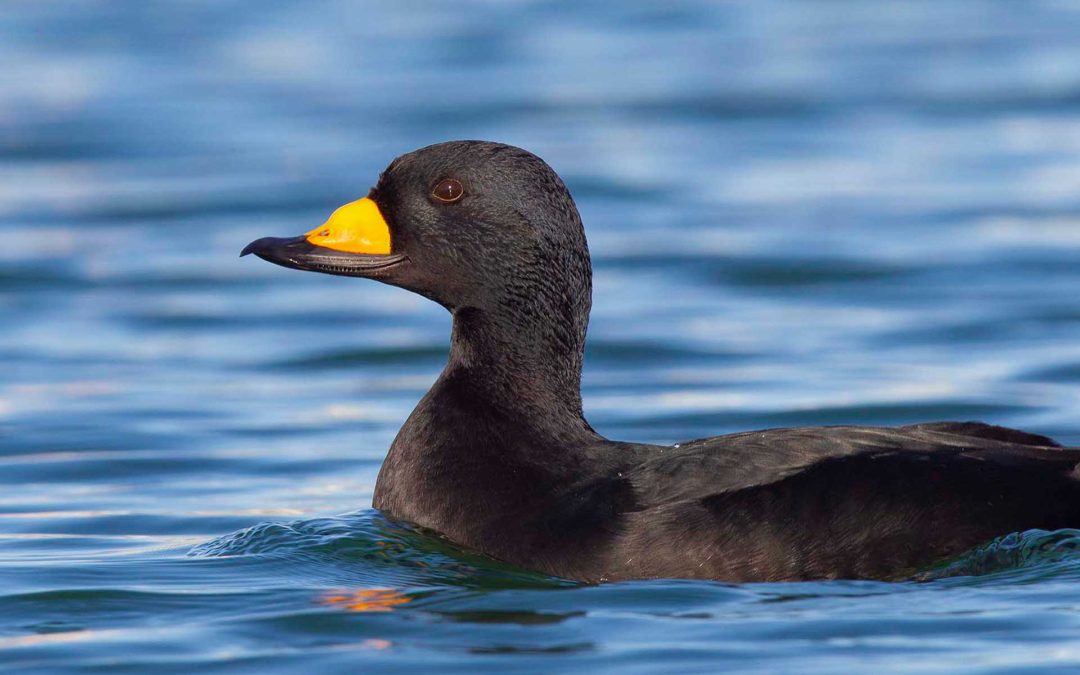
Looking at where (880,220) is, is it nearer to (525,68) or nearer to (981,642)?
(525,68)

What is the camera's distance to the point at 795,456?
6695mm

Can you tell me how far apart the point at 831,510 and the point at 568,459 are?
107 centimetres

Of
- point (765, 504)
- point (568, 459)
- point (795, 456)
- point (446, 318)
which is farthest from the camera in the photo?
point (446, 318)

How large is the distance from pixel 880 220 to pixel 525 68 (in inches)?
216

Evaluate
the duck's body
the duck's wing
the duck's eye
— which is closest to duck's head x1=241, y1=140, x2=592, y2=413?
the duck's eye

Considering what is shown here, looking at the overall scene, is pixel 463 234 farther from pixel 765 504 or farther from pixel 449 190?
pixel 765 504

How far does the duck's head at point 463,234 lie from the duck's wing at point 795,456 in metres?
0.91

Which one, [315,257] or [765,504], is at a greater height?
[315,257]

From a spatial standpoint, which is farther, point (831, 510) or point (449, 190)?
point (449, 190)

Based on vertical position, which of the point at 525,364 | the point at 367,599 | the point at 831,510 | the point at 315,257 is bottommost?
the point at 367,599

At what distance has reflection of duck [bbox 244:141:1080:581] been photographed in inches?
256

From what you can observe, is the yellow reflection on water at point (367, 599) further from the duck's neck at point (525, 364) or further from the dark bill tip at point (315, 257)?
the dark bill tip at point (315, 257)

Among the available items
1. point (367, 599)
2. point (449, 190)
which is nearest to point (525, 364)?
point (449, 190)

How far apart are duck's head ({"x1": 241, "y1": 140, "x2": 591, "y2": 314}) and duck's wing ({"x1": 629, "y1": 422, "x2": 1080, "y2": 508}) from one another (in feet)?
3.00
